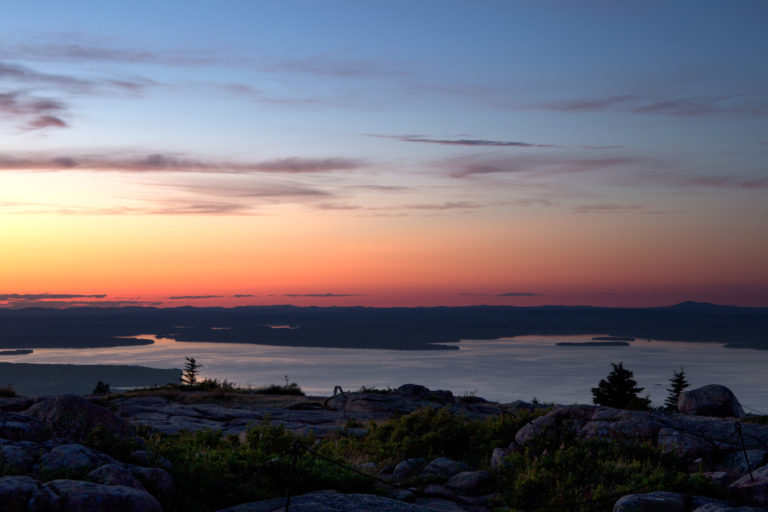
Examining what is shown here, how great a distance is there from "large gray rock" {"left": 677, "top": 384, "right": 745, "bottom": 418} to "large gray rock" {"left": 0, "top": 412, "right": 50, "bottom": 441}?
17649 mm

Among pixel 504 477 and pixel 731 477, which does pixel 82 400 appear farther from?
pixel 731 477

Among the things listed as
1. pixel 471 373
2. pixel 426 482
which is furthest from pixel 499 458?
pixel 471 373

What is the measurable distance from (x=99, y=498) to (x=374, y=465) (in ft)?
26.1

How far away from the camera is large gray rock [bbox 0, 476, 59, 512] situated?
8.35m

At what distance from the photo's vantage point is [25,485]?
28.3 feet

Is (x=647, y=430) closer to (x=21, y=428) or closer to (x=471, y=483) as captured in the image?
(x=471, y=483)

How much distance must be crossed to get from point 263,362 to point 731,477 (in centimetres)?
17489

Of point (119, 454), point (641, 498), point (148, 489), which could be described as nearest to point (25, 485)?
point (148, 489)

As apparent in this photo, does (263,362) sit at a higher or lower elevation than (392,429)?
lower

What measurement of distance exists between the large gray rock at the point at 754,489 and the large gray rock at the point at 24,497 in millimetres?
10501

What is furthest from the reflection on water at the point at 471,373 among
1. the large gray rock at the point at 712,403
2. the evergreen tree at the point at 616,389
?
the large gray rock at the point at 712,403

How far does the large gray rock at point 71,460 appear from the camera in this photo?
32.9 feet

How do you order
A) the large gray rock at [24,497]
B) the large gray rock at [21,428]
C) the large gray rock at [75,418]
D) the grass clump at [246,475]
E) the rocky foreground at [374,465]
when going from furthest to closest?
the large gray rock at [75,418] → the large gray rock at [21,428] → the grass clump at [246,475] → the rocky foreground at [374,465] → the large gray rock at [24,497]

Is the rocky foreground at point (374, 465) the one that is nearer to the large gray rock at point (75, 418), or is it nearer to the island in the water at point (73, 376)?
the large gray rock at point (75, 418)
